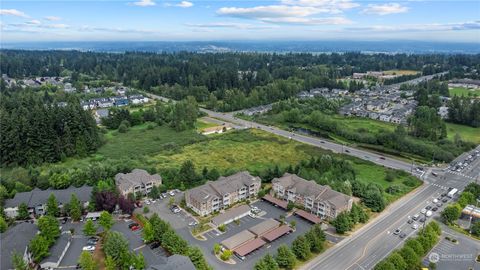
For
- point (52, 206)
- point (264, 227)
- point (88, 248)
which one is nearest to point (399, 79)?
point (264, 227)

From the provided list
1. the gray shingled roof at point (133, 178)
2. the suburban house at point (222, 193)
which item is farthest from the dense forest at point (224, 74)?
the suburban house at point (222, 193)

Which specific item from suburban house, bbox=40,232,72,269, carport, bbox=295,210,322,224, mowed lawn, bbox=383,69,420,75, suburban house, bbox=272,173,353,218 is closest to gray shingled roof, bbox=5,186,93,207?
suburban house, bbox=40,232,72,269

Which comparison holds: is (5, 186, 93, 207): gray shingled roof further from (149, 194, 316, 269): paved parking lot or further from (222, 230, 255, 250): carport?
(222, 230, 255, 250): carport

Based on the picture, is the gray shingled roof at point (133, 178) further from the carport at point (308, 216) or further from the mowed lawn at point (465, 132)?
the mowed lawn at point (465, 132)

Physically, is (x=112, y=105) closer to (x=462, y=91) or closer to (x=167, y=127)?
(x=167, y=127)

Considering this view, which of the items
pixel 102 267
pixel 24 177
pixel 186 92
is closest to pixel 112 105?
pixel 186 92

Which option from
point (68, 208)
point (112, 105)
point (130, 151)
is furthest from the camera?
point (112, 105)
